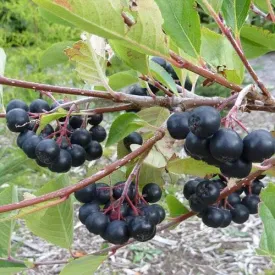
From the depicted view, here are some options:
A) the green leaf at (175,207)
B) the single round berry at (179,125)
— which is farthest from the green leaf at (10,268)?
the single round berry at (179,125)

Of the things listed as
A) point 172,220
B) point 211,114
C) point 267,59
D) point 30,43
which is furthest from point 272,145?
point 267,59

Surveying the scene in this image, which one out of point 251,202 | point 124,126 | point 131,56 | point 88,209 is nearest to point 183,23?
point 131,56

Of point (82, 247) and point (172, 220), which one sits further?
point (82, 247)

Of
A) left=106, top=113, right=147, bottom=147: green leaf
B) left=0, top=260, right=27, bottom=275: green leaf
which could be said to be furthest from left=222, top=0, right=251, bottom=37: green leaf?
left=0, top=260, right=27, bottom=275: green leaf

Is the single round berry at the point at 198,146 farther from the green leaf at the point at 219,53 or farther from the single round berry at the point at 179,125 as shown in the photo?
the green leaf at the point at 219,53

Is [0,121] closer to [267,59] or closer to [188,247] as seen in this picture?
[188,247]

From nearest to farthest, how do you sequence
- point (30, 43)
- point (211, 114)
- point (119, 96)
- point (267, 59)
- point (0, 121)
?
1. point (211, 114)
2. point (119, 96)
3. point (0, 121)
4. point (30, 43)
5. point (267, 59)
